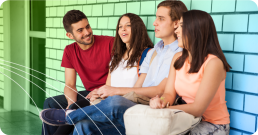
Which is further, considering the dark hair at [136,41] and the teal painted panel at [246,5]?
the dark hair at [136,41]

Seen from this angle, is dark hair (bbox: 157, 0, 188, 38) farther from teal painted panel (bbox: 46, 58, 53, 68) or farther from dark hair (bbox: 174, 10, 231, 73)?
teal painted panel (bbox: 46, 58, 53, 68)

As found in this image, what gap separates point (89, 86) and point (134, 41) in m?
0.84

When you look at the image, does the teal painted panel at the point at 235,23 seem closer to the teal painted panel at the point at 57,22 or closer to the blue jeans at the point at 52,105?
the blue jeans at the point at 52,105

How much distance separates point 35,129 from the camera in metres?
3.84

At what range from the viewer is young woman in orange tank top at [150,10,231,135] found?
5.10ft

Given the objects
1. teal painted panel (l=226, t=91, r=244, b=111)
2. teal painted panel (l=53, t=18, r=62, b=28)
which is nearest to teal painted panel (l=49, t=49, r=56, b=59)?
teal painted panel (l=53, t=18, r=62, b=28)

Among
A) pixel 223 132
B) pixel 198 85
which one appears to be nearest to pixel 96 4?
pixel 198 85

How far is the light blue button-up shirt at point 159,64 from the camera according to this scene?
6.82 feet

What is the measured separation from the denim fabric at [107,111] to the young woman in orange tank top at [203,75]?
0.18 metres

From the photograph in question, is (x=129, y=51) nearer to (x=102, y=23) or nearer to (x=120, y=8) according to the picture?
(x=120, y=8)

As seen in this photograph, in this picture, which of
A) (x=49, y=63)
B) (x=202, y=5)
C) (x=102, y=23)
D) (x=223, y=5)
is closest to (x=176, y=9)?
(x=202, y=5)

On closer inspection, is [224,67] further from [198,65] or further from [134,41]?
[134,41]

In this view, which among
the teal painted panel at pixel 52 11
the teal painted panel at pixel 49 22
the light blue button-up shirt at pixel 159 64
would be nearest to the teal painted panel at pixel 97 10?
the teal painted panel at pixel 52 11

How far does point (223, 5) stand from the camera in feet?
6.70
